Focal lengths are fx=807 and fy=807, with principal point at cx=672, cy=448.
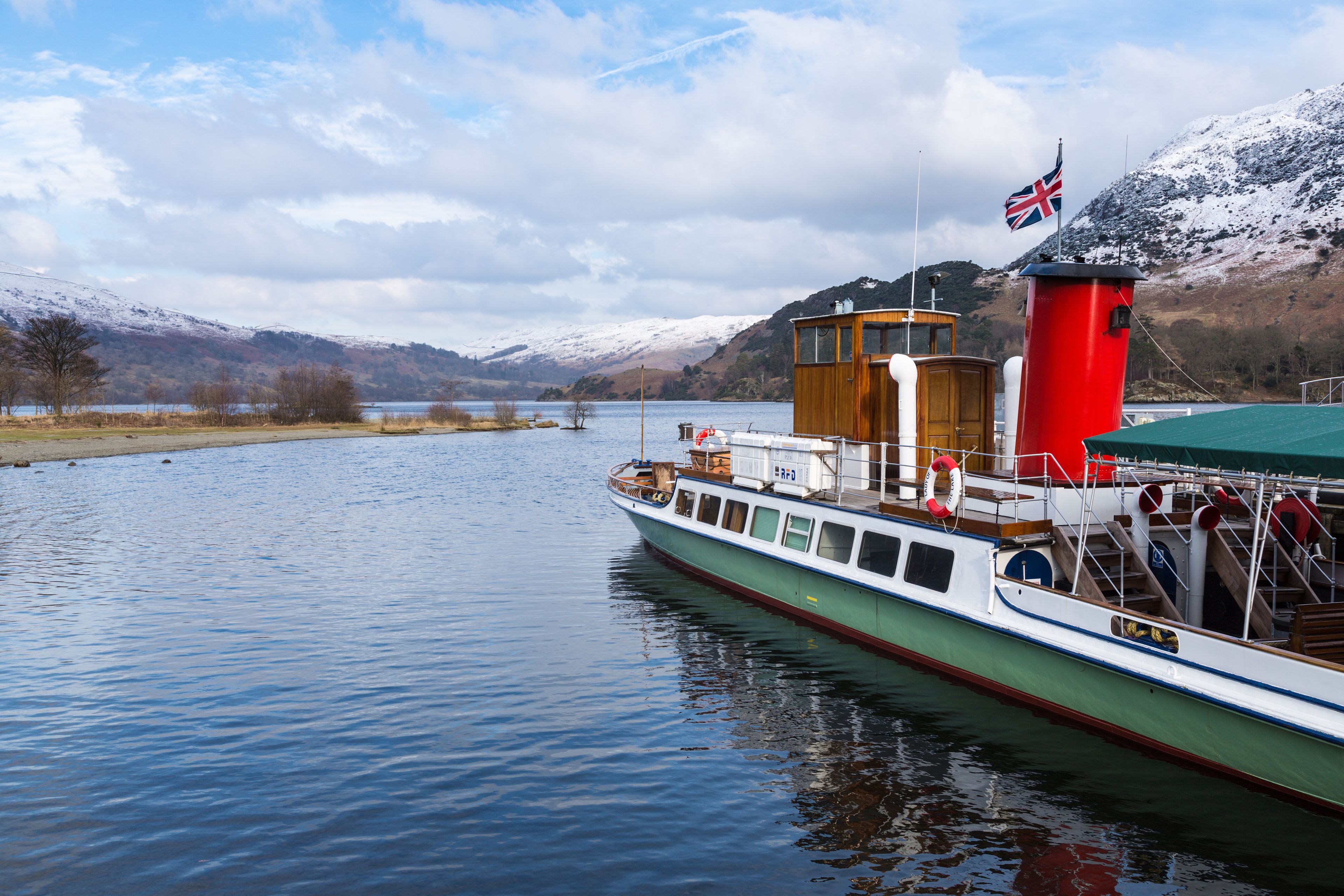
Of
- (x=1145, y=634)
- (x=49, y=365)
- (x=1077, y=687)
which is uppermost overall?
(x=49, y=365)

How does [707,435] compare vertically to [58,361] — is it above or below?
below

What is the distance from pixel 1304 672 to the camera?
376 inches

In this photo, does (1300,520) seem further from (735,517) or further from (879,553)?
(735,517)

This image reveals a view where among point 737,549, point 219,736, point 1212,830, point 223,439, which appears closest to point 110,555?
point 219,736

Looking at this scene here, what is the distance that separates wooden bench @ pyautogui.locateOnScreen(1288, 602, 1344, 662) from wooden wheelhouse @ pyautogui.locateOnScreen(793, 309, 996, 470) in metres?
7.73

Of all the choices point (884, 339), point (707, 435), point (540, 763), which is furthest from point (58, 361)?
point (540, 763)

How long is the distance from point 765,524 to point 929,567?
221 inches

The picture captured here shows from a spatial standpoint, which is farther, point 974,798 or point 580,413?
point 580,413

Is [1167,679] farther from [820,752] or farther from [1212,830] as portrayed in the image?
[820,752]

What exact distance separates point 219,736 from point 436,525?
23236 mm

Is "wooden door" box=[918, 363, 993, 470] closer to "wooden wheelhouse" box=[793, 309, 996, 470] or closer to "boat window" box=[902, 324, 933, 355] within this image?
"wooden wheelhouse" box=[793, 309, 996, 470]

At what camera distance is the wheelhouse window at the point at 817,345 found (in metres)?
20.0

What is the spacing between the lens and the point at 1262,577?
44.3 feet

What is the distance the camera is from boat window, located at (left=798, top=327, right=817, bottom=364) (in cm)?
2055
